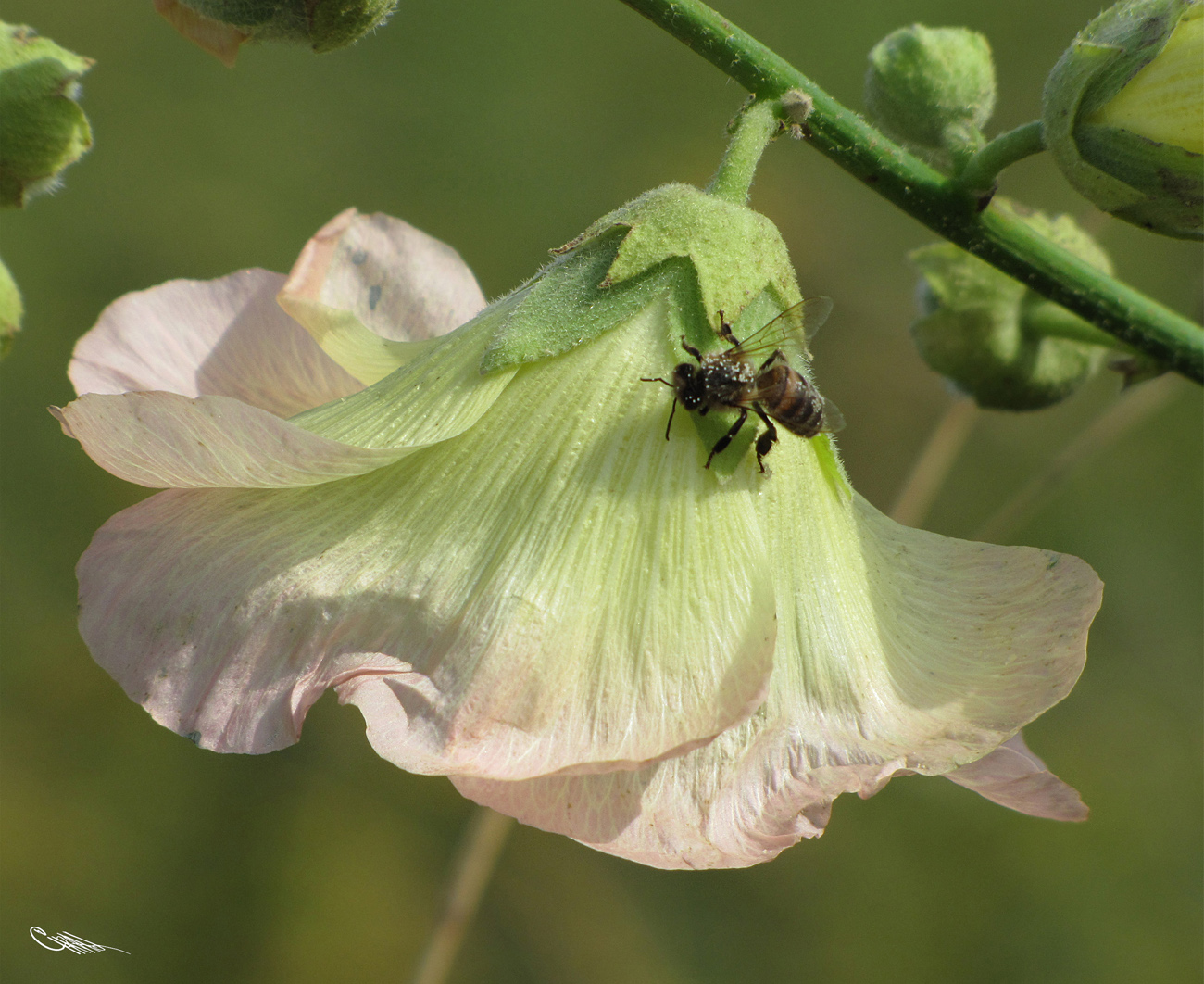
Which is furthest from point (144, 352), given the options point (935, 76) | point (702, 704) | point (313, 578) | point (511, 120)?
point (511, 120)

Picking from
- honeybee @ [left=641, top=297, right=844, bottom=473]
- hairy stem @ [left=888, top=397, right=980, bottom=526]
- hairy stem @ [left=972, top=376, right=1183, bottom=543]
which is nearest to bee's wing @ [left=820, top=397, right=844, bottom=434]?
honeybee @ [left=641, top=297, right=844, bottom=473]

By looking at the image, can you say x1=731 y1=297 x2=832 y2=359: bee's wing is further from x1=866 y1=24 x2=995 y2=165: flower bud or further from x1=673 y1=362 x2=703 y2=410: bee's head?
x1=866 y1=24 x2=995 y2=165: flower bud

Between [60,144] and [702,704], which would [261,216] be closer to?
[60,144]

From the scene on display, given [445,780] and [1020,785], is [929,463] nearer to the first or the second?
[1020,785]

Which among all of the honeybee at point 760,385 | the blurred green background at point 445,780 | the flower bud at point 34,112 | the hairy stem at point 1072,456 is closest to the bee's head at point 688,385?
the honeybee at point 760,385
